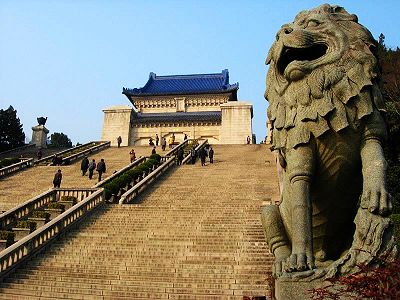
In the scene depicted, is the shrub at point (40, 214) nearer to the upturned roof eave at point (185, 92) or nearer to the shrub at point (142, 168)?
the shrub at point (142, 168)

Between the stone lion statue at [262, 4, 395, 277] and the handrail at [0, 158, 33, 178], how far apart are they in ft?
68.1

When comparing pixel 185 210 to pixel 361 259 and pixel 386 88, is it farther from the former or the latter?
pixel 386 88

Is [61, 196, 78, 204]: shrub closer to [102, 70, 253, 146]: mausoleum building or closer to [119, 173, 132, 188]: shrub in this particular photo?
[119, 173, 132, 188]: shrub

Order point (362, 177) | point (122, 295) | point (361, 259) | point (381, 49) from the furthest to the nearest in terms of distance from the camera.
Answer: point (381, 49) < point (122, 295) < point (362, 177) < point (361, 259)

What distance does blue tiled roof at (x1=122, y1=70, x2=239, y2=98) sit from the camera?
49984 mm

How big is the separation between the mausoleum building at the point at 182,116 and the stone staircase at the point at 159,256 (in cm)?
2703

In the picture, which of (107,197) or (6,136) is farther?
(6,136)

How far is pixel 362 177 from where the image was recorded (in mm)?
4180

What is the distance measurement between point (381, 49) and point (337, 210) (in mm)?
25271

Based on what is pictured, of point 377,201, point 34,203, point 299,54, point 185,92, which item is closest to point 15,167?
point 34,203

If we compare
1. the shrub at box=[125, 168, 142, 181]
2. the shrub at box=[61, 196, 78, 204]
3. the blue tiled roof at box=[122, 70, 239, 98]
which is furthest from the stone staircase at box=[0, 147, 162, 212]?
the blue tiled roof at box=[122, 70, 239, 98]

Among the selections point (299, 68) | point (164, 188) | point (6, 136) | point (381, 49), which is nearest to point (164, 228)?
point (164, 188)

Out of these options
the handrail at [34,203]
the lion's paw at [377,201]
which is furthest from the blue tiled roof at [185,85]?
the lion's paw at [377,201]

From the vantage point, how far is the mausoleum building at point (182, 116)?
137 feet
